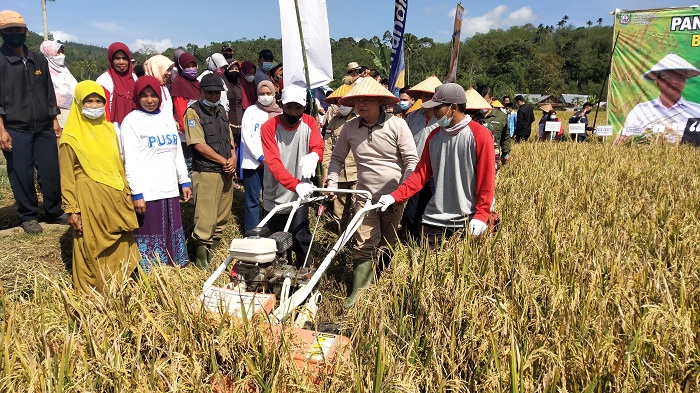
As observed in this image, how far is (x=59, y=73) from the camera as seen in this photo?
6.11 m

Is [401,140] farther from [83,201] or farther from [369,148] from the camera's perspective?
[83,201]

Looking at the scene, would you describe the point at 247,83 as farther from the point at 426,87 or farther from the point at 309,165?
the point at 309,165

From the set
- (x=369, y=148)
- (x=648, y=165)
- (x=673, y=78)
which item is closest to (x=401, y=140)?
(x=369, y=148)

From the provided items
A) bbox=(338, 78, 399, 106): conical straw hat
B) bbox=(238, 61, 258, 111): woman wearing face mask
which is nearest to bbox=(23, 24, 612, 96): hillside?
bbox=(238, 61, 258, 111): woman wearing face mask

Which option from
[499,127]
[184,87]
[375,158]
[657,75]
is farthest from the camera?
[657,75]

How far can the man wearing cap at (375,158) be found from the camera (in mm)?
3570

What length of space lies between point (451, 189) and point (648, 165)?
17.5 ft

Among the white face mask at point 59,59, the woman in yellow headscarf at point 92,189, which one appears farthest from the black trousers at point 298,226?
the white face mask at point 59,59

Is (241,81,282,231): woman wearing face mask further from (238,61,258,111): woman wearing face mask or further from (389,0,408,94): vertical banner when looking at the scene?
(238,61,258,111): woman wearing face mask

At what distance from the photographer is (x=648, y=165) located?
703 centimetres

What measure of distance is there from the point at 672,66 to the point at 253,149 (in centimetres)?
1165

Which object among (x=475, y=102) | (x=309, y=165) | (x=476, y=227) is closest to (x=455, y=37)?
(x=475, y=102)

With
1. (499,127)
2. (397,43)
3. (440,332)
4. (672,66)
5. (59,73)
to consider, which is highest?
(672,66)

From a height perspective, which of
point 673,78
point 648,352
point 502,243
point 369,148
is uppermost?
point 673,78
